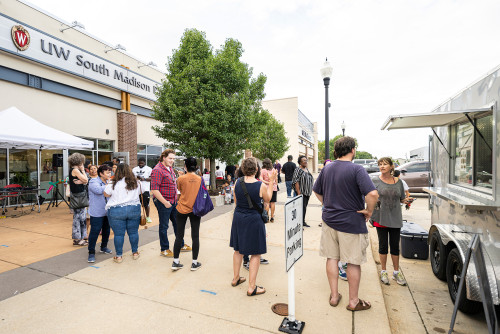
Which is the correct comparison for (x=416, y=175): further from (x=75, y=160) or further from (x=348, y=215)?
(x=75, y=160)

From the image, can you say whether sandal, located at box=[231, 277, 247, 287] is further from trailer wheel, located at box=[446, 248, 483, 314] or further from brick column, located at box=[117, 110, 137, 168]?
brick column, located at box=[117, 110, 137, 168]

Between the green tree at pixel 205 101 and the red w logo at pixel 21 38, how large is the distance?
16.4 ft

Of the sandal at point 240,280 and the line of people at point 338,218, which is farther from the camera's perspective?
the sandal at point 240,280

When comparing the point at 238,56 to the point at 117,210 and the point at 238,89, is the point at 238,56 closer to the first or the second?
the point at 238,89

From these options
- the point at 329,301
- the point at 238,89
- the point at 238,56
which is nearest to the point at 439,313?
the point at 329,301

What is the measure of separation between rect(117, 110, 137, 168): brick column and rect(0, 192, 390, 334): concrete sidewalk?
35.4 feet

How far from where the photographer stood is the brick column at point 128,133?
44.8ft

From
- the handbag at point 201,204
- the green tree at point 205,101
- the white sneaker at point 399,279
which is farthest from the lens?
the green tree at point 205,101

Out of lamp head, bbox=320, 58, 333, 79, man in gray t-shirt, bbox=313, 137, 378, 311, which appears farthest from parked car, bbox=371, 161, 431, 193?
man in gray t-shirt, bbox=313, 137, 378, 311

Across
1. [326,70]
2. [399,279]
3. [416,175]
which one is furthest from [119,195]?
[416,175]

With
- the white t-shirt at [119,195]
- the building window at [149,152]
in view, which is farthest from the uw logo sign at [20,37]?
the white t-shirt at [119,195]

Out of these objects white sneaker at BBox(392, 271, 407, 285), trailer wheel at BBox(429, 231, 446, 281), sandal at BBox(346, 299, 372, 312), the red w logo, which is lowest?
white sneaker at BBox(392, 271, 407, 285)

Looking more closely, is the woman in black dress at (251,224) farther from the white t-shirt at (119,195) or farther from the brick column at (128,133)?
the brick column at (128,133)

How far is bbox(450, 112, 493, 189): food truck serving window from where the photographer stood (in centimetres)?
299
